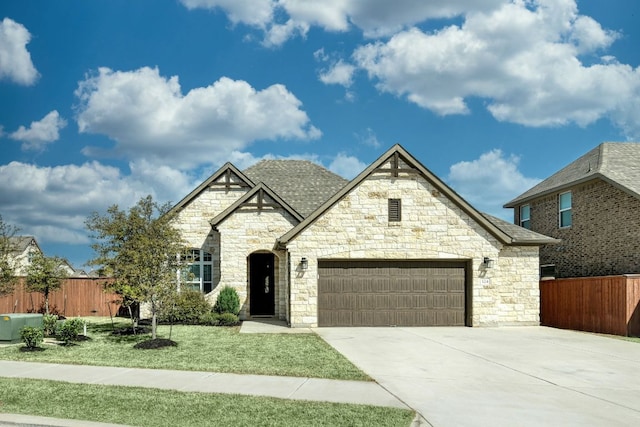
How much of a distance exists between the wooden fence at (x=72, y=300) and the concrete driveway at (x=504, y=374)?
47.1 ft

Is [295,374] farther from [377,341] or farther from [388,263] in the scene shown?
[388,263]

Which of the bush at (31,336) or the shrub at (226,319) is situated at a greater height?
the bush at (31,336)

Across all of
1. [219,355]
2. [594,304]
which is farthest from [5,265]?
[594,304]

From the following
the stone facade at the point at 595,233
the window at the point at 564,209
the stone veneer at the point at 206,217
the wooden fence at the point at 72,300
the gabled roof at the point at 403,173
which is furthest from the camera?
the wooden fence at the point at 72,300

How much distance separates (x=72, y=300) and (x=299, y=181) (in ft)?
42.1

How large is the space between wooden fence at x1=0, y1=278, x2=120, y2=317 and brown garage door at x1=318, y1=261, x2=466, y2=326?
41.9 feet

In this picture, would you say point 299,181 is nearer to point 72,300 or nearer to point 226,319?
point 226,319

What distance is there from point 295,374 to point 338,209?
10.8 m

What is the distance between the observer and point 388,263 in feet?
71.3

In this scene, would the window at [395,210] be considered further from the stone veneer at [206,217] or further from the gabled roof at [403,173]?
the stone veneer at [206,217]

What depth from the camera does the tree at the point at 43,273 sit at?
2484cm

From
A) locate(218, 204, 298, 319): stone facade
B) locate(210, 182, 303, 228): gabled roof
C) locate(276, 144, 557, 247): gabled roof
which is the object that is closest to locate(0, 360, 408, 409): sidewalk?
locate(276, 144, 557, 247): gabled roof

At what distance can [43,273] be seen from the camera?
24.9 meters

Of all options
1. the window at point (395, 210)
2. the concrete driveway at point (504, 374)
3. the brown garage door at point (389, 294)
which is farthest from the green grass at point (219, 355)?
the window at point (395, 210)
